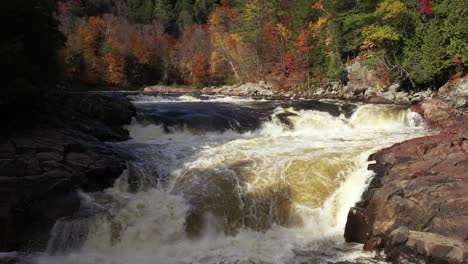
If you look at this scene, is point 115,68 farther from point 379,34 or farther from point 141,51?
point 379,34

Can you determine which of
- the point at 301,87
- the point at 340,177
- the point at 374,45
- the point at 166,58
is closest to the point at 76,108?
the point at 340,177

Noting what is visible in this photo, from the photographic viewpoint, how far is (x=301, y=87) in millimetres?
38375

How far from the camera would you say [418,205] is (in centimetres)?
912

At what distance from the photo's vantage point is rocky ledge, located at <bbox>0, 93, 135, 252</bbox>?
910 cm

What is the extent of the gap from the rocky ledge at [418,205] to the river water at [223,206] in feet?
1.69

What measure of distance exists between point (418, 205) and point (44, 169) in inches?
375

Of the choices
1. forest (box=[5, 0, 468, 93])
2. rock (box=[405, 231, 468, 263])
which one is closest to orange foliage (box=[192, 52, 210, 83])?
forest (box=[5, 0, 468, 93])

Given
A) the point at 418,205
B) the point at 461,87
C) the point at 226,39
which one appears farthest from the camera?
the point at 226,39

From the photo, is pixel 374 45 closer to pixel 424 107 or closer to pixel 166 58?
pixel 424 107

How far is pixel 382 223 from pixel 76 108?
12702 millimetres

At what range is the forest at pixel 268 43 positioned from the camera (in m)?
25.8

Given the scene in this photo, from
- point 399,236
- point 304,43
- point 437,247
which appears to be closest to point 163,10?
point 304,43

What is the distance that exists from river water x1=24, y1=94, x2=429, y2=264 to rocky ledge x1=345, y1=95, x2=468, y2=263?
51cm

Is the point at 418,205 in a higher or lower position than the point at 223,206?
higher
